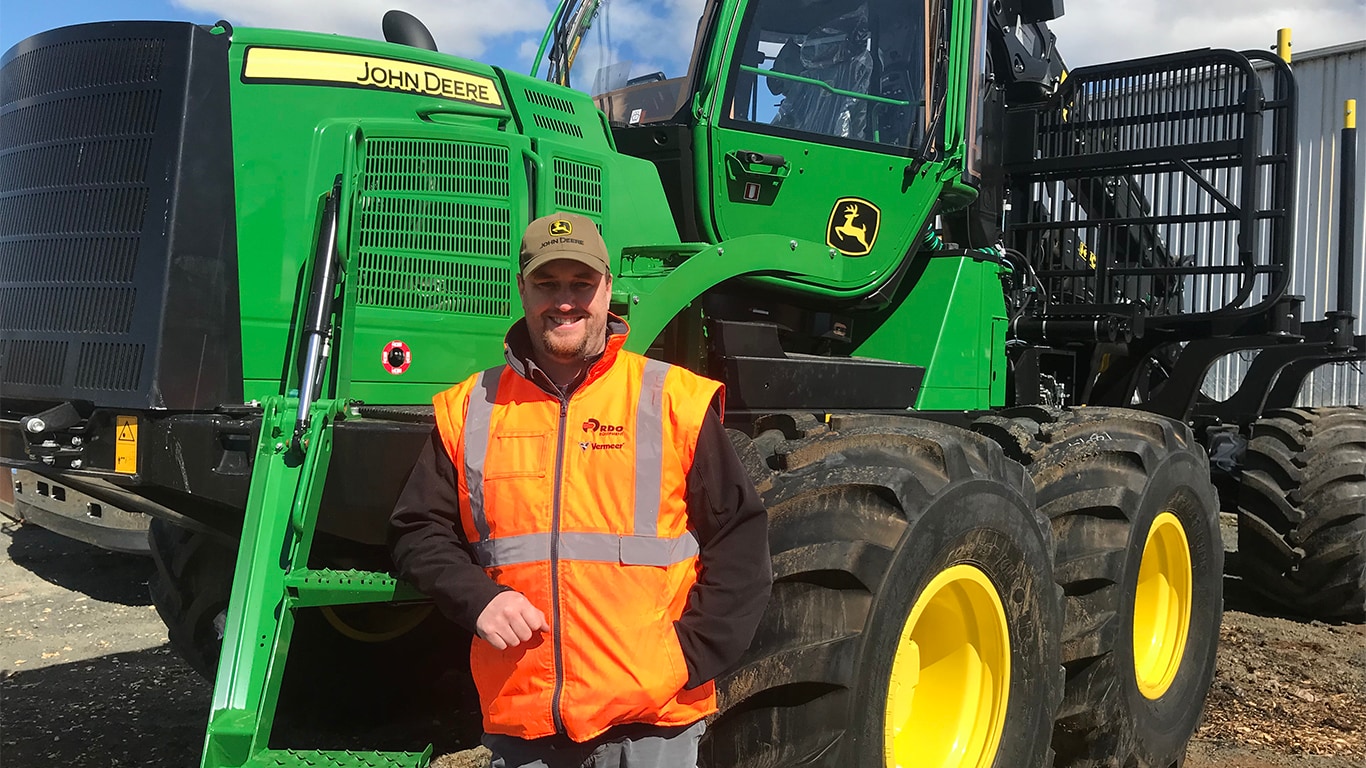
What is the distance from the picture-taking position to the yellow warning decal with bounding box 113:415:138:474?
2.76m

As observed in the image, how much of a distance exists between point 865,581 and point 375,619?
2.41 m

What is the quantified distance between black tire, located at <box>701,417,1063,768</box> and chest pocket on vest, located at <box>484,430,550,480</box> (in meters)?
0.69

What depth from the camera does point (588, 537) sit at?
204 centimetres

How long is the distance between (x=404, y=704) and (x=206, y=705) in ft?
3.05

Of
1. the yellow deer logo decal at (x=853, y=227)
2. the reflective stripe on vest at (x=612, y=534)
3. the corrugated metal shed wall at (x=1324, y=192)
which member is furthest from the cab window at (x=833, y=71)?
the corrugated metal shed wall at (x=1324, y=192)

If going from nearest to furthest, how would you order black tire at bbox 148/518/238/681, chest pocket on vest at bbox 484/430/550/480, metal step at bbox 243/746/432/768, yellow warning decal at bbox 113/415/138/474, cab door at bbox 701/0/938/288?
1. chest pocket on vest at bbox 484/430/550/480
2. metal step at bbox 243/746/432/768
3. yellow warning decal at bbox 113/415/138/474
4. cab door at bbox 701/0/938/288
5. black tire at bbox 148/518/238/681

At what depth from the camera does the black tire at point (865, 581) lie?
2498mm

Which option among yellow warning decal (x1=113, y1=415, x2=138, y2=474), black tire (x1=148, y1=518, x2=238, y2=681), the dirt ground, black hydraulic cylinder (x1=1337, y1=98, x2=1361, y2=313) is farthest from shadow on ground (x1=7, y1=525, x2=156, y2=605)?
black hydraulic cylinder (x1=1337, y1=98, x2=1361, y2=313)

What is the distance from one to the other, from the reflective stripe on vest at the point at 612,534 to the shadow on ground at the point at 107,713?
8.89 feet

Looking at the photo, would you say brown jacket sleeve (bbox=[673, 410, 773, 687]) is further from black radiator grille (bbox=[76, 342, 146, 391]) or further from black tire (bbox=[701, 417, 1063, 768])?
black radiator grille (bbox=[76, 342, 146, 391])

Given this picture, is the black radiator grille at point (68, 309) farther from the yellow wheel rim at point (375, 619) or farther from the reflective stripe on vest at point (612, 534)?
the yellow wheel rim at point (375, 619)

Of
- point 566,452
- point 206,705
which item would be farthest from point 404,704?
point 566,452

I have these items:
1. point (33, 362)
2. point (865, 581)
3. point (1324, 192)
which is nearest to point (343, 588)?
point (865, 581)

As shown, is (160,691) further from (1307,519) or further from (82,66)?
(1307,519)
